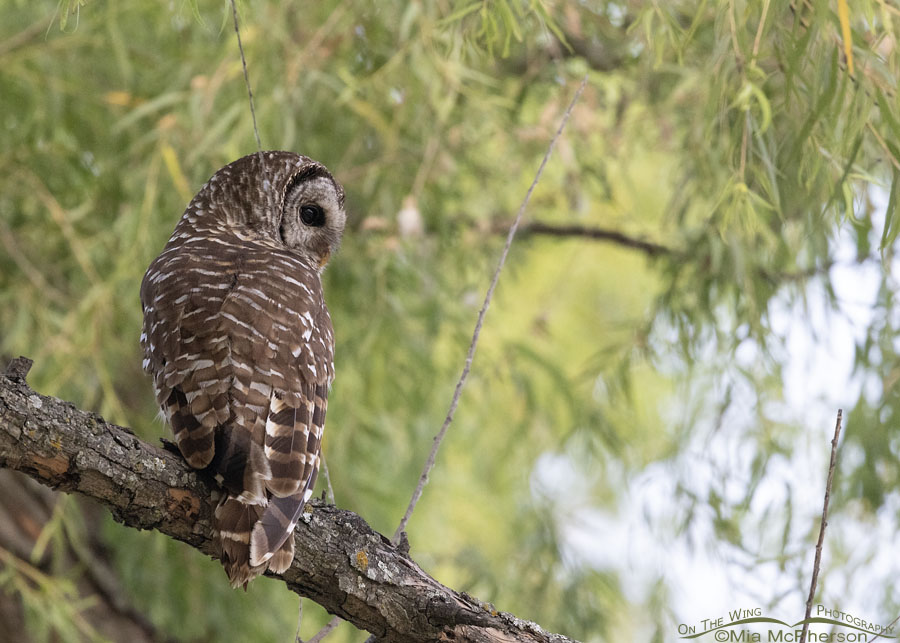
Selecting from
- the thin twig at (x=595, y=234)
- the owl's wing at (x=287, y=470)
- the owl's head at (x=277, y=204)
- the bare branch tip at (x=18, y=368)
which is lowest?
the bare branch tip at (x=18, y=368)

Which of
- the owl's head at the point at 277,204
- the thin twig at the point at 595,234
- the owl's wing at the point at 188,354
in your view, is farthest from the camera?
the thin twig at the point at 595,234

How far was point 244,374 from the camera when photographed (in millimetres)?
1900

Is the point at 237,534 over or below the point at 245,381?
below

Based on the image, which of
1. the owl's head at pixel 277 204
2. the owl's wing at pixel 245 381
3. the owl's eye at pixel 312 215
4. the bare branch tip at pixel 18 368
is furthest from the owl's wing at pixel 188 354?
the owl's eye at pixel 312 215

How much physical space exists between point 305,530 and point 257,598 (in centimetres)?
191

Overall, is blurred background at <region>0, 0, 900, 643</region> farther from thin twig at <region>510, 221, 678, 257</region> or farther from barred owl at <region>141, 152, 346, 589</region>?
barred owl at <region>141, 152, 346, 589</region>

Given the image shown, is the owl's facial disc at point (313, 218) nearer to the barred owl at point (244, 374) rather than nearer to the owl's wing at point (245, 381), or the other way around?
the barred owl at point (244, 374)

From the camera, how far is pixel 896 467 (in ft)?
10.1

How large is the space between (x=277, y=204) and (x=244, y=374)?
34.8 inches

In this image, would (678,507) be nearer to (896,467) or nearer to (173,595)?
(896,467)

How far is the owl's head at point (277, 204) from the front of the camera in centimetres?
268

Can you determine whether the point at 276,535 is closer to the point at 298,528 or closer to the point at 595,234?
the point at 298,528

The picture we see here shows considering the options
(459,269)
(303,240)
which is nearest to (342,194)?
(303,240)

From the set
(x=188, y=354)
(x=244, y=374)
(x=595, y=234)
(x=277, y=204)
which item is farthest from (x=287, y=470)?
(x=595, y=234)
